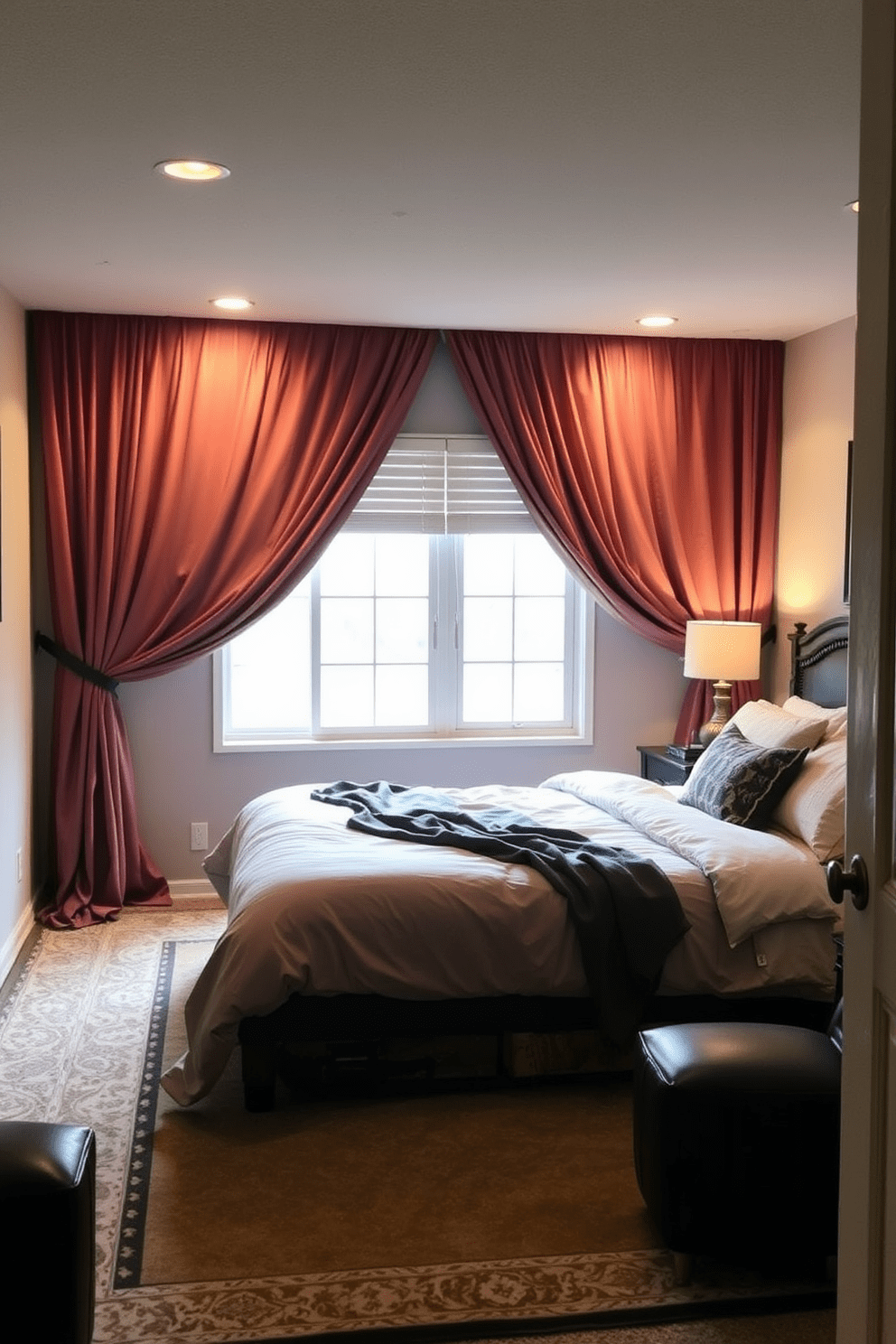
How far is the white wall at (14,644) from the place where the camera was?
4.89 metres

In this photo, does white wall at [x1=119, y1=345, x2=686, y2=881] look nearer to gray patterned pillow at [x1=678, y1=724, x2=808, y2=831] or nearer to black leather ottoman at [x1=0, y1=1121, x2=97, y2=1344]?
gray patterned pillow at [x1=678, y1=724, x2=808, y2=831]

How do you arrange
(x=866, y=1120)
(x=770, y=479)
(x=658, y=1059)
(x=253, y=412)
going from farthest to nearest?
(x=770, y=479)
(x=253, y=412)
(x=658, y=1059)
(x=866, y=1120)

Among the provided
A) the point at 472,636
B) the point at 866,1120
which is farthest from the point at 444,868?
the point at 472,636

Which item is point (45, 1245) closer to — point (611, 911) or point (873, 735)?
point (873, 735)

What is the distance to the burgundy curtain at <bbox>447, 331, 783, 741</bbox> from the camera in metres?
6.04

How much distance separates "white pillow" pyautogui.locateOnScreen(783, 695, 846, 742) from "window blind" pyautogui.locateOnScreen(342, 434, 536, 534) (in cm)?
156

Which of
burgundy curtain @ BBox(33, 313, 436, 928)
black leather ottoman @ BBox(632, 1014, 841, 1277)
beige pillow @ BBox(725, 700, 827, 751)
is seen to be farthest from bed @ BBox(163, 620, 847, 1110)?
burgundy curtain @ BBox(33, 313, 436, 928)

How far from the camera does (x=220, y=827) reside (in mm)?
6039

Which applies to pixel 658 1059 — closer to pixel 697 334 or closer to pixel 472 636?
pixel 472 636

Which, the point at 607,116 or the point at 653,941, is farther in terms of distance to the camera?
the point at 653,941

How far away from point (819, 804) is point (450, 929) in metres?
1.37

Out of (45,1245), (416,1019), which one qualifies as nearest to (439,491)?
(416,1019)

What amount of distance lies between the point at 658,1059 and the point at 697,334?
4061 millimetres

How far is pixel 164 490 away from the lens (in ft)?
18.9
